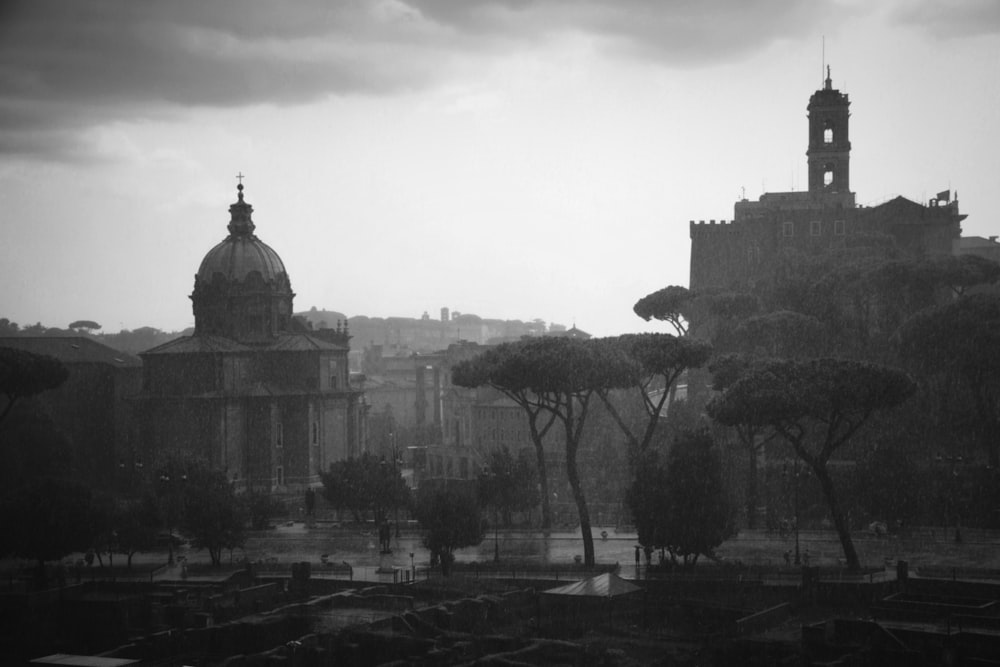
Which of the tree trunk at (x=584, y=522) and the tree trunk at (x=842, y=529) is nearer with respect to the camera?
the tree trunk at (x=842, y=529)

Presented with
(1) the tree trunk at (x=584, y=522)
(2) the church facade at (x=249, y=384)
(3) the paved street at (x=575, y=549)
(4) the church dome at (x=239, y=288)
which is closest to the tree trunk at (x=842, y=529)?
(3) the paved street at (x=575, y=549)

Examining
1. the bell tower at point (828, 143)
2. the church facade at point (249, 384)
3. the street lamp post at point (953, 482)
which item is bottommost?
the street lamp post at point (953, 482)

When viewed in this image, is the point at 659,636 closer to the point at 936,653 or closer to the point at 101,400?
the point at 936,653

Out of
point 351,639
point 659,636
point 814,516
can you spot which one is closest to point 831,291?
point 814,516

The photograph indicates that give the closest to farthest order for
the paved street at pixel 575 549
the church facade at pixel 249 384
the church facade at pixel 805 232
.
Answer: the paved street at pixel 575 549
the church facade at pixel 249 384
the church facade at pixel 805 232

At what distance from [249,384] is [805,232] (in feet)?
93.1

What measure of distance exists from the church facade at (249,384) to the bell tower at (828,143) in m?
30.0

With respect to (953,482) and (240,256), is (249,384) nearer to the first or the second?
(240,256)

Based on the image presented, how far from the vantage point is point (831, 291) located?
48.8 m

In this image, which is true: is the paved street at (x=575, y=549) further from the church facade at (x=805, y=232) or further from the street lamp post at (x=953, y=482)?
the church facade at (x=805, y=232)

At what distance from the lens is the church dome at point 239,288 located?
56.5 m

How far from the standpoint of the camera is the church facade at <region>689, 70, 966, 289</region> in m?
59.8

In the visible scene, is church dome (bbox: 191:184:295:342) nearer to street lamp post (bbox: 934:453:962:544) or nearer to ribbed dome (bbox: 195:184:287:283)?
ribbed dome (bbox: 195:184:287:283)

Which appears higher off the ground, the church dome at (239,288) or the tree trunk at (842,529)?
the church dome at (239,288)
